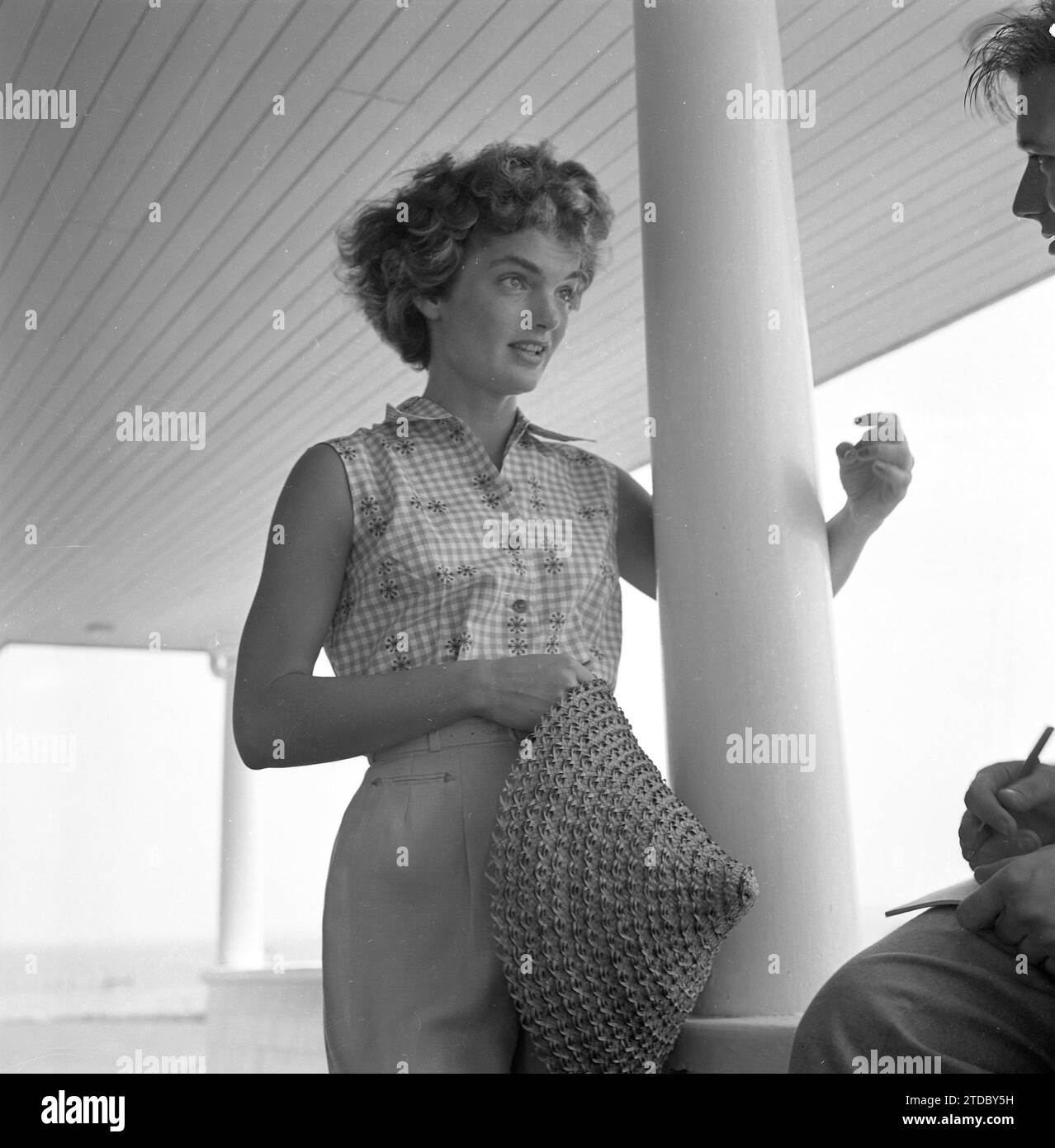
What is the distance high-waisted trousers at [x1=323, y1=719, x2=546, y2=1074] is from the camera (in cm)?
99

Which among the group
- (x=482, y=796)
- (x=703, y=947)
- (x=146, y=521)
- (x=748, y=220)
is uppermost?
(x=748, y=220)

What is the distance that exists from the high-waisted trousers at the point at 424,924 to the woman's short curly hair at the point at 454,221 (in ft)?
1.40

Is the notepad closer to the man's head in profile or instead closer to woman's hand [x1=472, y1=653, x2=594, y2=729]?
woman's hand [x1=472, y1=653, x2=594, y2=729]

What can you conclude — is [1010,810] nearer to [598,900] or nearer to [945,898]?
[945,898]

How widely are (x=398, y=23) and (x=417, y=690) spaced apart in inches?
40.6

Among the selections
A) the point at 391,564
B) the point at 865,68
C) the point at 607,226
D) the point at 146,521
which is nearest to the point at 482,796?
the point at 391,564

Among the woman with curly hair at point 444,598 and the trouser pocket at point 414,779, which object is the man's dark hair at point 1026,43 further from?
the trouser pocket at point 414,779

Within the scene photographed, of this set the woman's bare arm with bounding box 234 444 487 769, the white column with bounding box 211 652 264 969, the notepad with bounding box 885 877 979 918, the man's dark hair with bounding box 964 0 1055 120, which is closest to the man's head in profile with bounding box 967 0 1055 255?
the man's dark hair with bounding box 964 0 1055 120

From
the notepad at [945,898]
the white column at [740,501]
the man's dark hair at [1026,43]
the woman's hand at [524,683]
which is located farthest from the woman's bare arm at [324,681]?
the man's dark hair at [1026,43]

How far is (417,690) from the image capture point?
99 cm

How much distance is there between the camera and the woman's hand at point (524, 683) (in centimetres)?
98

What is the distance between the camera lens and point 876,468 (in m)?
1.09

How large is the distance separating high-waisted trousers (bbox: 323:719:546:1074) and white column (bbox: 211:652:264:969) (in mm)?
280
